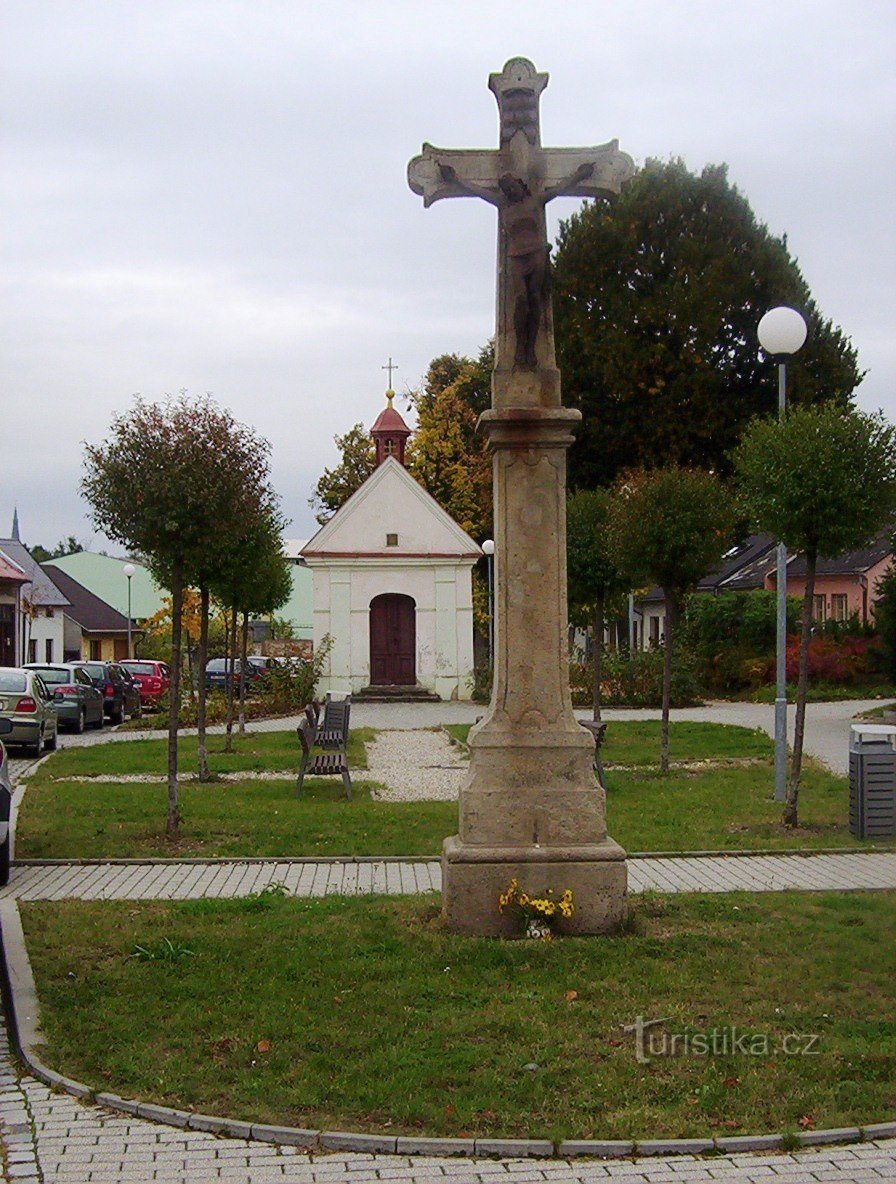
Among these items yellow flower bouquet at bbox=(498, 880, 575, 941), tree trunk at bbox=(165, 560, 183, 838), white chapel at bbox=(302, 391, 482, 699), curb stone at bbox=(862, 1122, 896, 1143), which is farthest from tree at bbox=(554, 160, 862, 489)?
curb stone at bbox=(862, 1122, 896, 1143)

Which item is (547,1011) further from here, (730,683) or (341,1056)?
(730,683)

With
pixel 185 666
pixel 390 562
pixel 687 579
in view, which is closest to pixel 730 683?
pixel 390 562

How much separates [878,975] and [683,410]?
30.1 metres

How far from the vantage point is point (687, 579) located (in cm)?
1873

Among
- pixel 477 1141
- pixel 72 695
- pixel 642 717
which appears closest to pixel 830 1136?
pixel 477 1141

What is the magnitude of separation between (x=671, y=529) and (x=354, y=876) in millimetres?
8485

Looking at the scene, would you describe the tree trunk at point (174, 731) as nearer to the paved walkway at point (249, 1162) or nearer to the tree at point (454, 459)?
the paved walkway at point (249, 1162)

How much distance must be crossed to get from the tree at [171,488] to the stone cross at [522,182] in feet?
15.6

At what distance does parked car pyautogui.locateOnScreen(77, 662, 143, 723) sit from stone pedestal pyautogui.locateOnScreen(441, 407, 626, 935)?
26.5 meters

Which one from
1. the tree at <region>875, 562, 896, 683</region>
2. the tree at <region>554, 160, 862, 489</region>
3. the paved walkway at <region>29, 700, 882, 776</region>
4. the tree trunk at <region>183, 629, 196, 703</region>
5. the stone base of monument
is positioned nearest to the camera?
the stone base of monument

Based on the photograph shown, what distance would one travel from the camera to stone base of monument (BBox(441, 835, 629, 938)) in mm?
8461

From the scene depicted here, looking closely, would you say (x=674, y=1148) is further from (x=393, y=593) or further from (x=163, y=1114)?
(x=393, y=593)

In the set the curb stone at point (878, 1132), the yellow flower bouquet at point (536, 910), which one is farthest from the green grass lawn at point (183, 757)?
the curb stone at point (878, 1132)

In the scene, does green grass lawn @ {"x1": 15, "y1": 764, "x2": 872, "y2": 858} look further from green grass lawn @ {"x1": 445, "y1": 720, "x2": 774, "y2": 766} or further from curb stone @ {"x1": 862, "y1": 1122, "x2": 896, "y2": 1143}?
curb stone @ {"x1": 862, "y1": 1122, "x2": 896, "y2": 1143}
